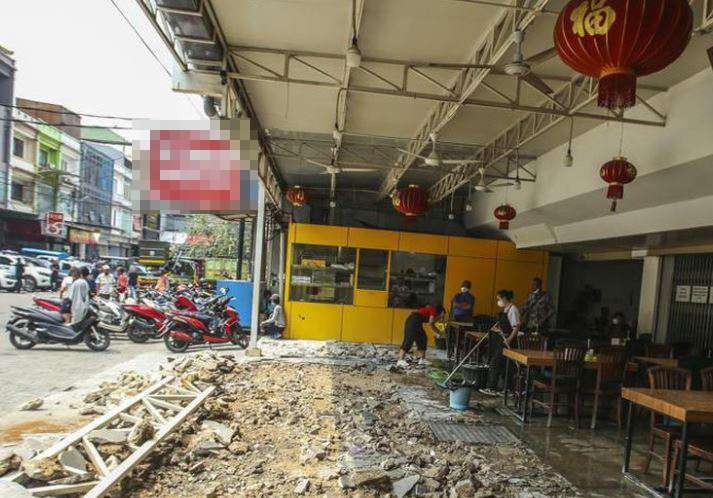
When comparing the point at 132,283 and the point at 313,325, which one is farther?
the point at 132,283

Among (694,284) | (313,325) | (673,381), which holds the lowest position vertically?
(313,325)

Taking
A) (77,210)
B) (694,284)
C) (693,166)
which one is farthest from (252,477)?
(77,210)

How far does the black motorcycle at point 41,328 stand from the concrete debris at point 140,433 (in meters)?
5.09

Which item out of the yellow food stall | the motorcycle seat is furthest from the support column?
the motorcycle seat

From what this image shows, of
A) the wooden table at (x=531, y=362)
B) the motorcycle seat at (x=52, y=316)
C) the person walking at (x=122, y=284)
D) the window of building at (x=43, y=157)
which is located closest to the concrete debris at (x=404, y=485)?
the wooden table at (x=531, y=362)

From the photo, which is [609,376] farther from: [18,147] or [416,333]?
[18,147]

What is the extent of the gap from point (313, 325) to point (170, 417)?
22.6ft

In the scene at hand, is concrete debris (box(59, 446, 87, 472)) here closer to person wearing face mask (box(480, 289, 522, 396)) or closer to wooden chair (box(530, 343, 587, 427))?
wooden chair (box(530, 343, 587, 427))

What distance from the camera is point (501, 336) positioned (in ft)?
23.7

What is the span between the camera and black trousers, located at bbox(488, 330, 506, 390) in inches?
290

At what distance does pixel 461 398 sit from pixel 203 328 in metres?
5.43

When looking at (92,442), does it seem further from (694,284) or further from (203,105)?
(694,284)

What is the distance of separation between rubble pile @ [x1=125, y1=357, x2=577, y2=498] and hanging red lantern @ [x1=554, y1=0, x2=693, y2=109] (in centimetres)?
303

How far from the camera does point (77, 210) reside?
2722 centimetres
